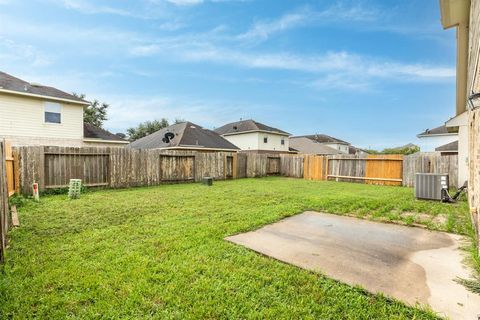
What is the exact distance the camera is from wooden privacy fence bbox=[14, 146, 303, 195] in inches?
325

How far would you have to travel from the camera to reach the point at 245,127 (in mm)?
29766

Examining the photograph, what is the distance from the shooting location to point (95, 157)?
32.1ft

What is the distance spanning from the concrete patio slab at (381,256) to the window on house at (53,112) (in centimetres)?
1554

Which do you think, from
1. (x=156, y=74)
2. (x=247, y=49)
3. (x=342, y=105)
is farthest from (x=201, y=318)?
(x=342, y=105)

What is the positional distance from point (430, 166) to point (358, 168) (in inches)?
136

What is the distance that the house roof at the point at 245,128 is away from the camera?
28.8 meters

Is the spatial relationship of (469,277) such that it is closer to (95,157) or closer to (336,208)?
(336,208)

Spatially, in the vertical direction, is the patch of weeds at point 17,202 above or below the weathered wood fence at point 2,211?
below

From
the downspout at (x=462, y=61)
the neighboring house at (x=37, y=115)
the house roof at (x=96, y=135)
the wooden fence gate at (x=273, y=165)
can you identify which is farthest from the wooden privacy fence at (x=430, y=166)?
the neighboring house at (x=37, y=115)

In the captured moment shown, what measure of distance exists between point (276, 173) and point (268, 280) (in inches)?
623

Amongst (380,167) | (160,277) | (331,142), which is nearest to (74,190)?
(160,277)

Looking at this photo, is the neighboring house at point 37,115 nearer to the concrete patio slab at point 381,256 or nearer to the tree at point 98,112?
the concrete patio slab at point 381,256

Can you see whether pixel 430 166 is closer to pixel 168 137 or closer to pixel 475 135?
pixel 475 135

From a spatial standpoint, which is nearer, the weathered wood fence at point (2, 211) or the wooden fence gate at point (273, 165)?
the weathered wood fence at point (2, 211)
